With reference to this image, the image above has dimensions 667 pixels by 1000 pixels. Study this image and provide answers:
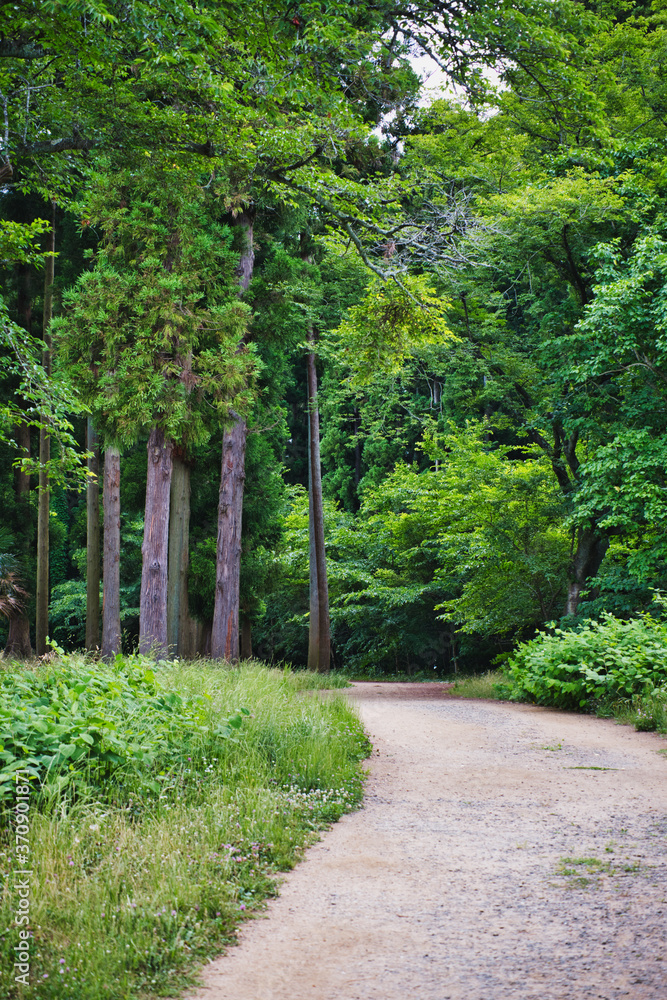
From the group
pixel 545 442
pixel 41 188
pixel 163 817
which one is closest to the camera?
pixel 163 817

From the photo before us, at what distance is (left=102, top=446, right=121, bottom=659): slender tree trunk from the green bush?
8.03 m

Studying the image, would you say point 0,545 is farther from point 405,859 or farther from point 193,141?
point 405,859

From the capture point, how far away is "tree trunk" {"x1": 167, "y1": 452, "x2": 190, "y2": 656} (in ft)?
46.2

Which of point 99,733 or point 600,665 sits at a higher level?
point 99,733

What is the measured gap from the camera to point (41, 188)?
8547 mm

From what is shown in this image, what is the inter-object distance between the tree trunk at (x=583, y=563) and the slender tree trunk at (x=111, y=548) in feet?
30.7

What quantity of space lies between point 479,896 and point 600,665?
7.98 metres

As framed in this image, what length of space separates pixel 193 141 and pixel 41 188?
7.09ft

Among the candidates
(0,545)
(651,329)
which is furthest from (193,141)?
(0,545)

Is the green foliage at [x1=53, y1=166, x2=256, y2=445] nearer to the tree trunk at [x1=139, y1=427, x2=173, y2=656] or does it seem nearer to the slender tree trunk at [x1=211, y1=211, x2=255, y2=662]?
the tree trunk at [x1=139, y1=427, x2=173, y2=656]

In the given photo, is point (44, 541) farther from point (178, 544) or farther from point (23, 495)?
point (178, 544)

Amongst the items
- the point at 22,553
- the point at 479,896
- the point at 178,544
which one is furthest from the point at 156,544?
the point at 479,896

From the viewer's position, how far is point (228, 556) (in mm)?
14570

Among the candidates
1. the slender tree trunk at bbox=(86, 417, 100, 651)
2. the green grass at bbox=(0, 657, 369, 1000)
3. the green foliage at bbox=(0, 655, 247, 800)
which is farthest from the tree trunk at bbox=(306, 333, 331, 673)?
the green foliage at bbox=(0, 655, 247, 800)
